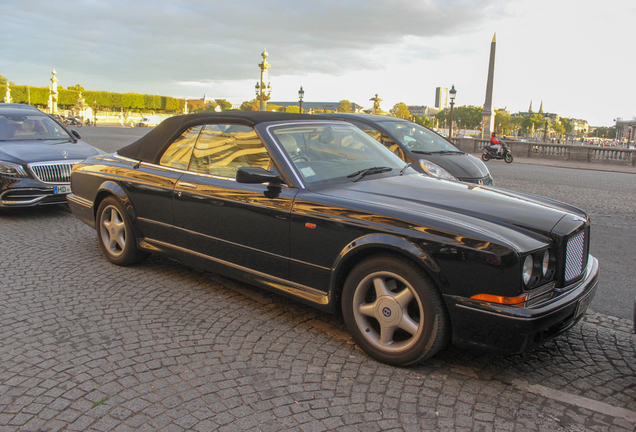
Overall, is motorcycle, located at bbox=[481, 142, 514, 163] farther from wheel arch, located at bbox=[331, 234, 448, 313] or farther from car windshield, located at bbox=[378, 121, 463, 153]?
wheel arch, located at bbox=[331, 234, 448, 313]

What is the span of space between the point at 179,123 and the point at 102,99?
119m

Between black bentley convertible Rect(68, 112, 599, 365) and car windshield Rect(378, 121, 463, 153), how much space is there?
157 inches

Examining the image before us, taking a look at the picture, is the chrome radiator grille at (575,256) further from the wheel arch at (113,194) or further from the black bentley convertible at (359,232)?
the wheel arch at (113,194)

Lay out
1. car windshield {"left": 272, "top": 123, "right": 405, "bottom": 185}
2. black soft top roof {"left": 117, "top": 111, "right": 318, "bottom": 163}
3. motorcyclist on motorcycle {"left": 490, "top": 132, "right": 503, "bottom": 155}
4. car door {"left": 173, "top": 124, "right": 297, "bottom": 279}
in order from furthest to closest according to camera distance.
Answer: motorcyclist on motorcycle {"left": 490, "top": 132, "right": 503, "bottom": 155}
black soft top roof {"left": 117, "top": 111, "right": 318, "bottom": 163}
car windshield {"left": 272, "top": 123, "right": 405, "bottom": 185}
car door {"left": 173, "top": 124, "right": 297, "bottom": 279}

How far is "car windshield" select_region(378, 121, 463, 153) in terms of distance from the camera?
8.33 metres

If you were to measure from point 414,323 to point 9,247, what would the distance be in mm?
4944

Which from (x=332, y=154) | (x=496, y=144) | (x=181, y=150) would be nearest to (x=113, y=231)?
(x=181, y=150)

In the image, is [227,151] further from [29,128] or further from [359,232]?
[29,128]

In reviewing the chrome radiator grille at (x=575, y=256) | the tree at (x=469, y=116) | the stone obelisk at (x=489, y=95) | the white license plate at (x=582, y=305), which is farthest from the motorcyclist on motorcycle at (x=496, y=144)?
the tree at (x=469, y=116)

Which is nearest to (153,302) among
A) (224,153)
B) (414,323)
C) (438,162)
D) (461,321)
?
(224,153)

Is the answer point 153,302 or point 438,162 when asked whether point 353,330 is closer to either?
point 153,302

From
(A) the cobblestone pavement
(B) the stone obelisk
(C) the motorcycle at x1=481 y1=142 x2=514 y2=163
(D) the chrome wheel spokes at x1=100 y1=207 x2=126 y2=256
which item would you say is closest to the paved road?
(A) the cobblestone pavement

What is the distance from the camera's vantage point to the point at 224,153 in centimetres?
414

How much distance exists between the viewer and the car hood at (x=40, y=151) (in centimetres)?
745
